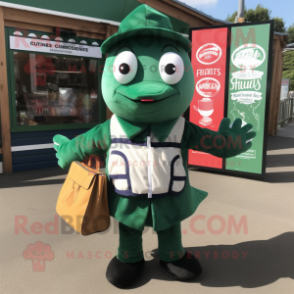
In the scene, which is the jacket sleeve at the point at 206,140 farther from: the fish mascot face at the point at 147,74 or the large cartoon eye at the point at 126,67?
the large cartoon eye at the point at 126,67

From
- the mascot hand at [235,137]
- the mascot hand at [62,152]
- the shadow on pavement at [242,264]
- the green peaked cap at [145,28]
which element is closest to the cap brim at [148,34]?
the green peaked cap at [145,28]

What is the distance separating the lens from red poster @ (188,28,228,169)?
5.43m

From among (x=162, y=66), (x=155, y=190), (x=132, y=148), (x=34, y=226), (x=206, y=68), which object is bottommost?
(x=34, y=226)

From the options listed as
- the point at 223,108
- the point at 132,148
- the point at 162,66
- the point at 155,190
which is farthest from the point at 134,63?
the point at 223,108

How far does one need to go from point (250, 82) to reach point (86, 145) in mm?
3796

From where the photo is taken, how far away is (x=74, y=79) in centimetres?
681

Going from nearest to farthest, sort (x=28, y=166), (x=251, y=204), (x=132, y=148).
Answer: (x=132, y=148), (x=251, y=204), (x=28, y=166)

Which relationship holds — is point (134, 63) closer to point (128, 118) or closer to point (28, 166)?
point (128, 118)

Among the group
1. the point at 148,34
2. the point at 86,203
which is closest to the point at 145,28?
the point at 148,34

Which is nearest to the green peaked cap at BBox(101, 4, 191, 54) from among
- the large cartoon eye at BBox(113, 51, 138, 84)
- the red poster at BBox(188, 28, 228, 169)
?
the large cartoon eye at BBox(113, 51, 138, 84)

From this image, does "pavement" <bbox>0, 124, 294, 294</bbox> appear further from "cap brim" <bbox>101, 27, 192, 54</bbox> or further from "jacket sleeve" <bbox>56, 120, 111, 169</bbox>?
"cap brim" <bbox>101, 27, 192, 54</bbox>

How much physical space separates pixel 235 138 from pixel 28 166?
4.80m

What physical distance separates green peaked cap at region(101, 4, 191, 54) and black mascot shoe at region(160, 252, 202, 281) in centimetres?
166

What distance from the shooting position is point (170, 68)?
1.99 meters
